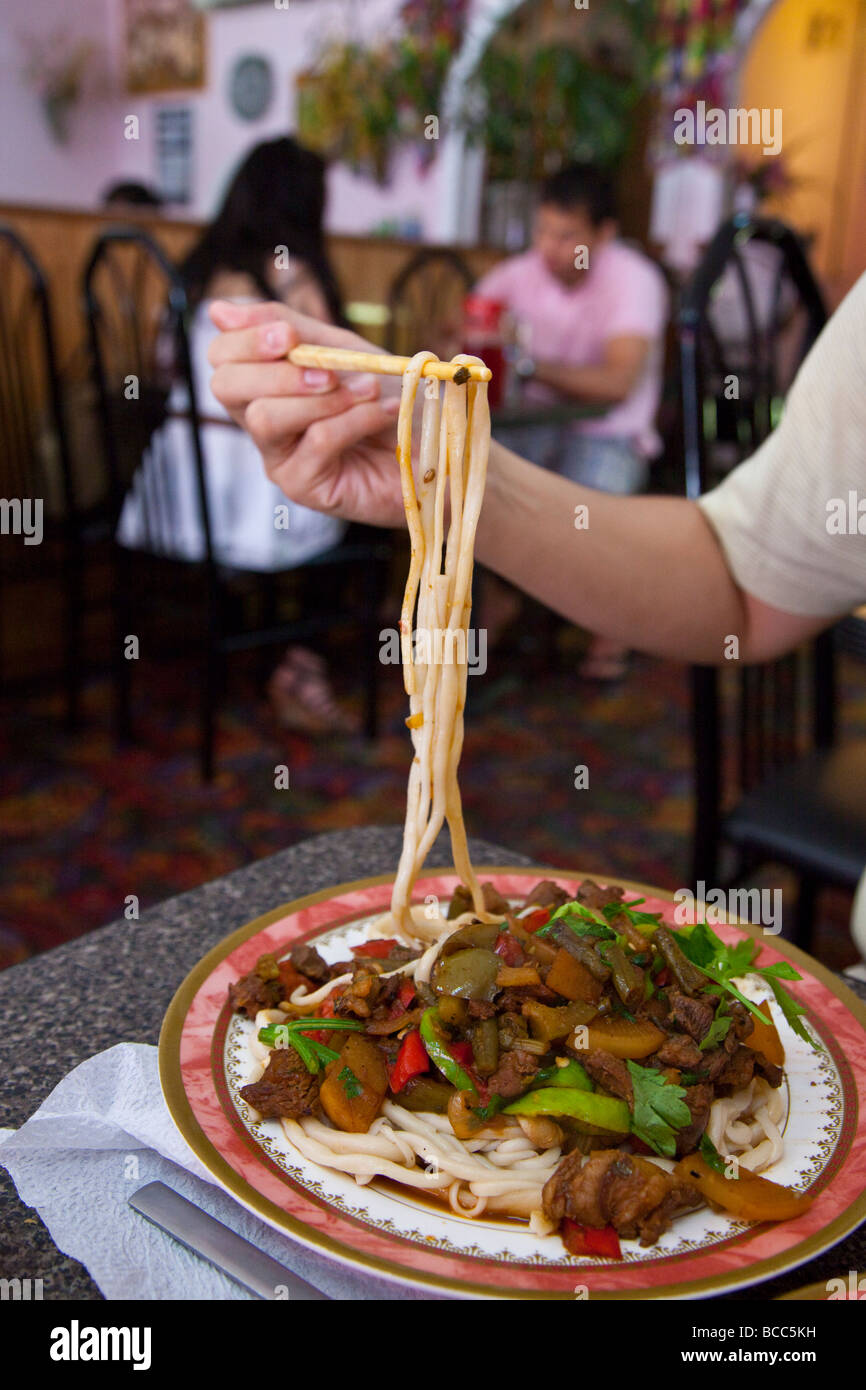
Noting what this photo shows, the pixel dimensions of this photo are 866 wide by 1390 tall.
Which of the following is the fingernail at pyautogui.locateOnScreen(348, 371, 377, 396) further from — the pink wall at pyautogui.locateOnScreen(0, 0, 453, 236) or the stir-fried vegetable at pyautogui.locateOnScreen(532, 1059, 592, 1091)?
the pink wall at pyautogui.locateOnScreen(0, 0, 453, 236)

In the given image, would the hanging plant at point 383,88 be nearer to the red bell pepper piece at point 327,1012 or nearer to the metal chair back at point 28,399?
the metal chair back at point 28,399

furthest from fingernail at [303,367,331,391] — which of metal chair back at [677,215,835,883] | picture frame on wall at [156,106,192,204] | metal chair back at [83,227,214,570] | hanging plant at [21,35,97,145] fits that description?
hanging plant at [21,35,97,145]

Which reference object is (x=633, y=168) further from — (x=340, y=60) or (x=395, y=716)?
(x=395, y=716)

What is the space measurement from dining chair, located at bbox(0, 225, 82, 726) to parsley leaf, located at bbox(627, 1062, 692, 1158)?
9.35ft

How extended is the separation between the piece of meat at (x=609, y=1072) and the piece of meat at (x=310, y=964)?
0.67ft

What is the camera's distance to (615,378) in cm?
401

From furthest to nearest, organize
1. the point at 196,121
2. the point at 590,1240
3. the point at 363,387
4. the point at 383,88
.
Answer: the point at 196,121 < the point at 383,88 < the point at 363,387 < the point at 590,1240

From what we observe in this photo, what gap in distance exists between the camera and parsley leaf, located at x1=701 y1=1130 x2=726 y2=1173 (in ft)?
2.16

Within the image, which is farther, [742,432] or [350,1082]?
[742,432]

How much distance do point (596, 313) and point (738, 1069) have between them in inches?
156

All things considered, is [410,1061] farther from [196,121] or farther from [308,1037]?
[196,121]

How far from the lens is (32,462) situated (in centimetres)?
353

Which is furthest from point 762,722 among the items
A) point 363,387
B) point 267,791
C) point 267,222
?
point 267,222
